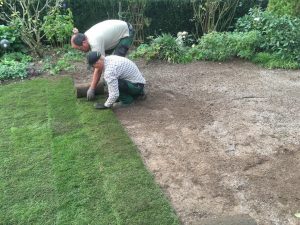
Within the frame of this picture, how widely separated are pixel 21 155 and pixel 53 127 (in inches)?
28.6

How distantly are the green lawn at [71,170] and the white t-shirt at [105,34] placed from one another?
2.98 feet

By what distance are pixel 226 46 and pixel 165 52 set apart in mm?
1260

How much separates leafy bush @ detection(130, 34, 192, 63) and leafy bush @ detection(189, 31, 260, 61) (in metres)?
0.28

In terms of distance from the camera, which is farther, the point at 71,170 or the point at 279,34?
the point at 279,34

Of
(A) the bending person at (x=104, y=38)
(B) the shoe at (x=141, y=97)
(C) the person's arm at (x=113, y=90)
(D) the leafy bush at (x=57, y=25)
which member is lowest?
(B) the shoe at (x=141, y=97)

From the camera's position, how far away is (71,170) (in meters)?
4.25

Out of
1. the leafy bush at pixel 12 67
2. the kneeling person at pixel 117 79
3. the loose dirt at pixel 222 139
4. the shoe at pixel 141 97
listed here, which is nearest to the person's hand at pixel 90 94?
the kneeling person at pixel 117 79

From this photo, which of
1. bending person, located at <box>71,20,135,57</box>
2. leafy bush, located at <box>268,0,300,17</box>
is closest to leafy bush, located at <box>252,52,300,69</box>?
leafy bush, located at <box>268,0,300,17</box>

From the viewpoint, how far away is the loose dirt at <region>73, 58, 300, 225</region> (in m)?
3.78

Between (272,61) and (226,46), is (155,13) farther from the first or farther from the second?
(272,61)

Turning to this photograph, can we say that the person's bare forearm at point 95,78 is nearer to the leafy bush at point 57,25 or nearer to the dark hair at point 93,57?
the dark hair at point 93,57

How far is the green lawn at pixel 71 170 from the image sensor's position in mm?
3611

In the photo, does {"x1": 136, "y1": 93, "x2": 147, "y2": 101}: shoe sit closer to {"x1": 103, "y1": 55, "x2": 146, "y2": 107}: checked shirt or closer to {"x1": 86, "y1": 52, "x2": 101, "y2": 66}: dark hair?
{"x1": 103, "y1": 55, "x2": 146, "y2": 107}: checked shirt

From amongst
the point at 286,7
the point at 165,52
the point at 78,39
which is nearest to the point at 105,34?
the point at 78,39
